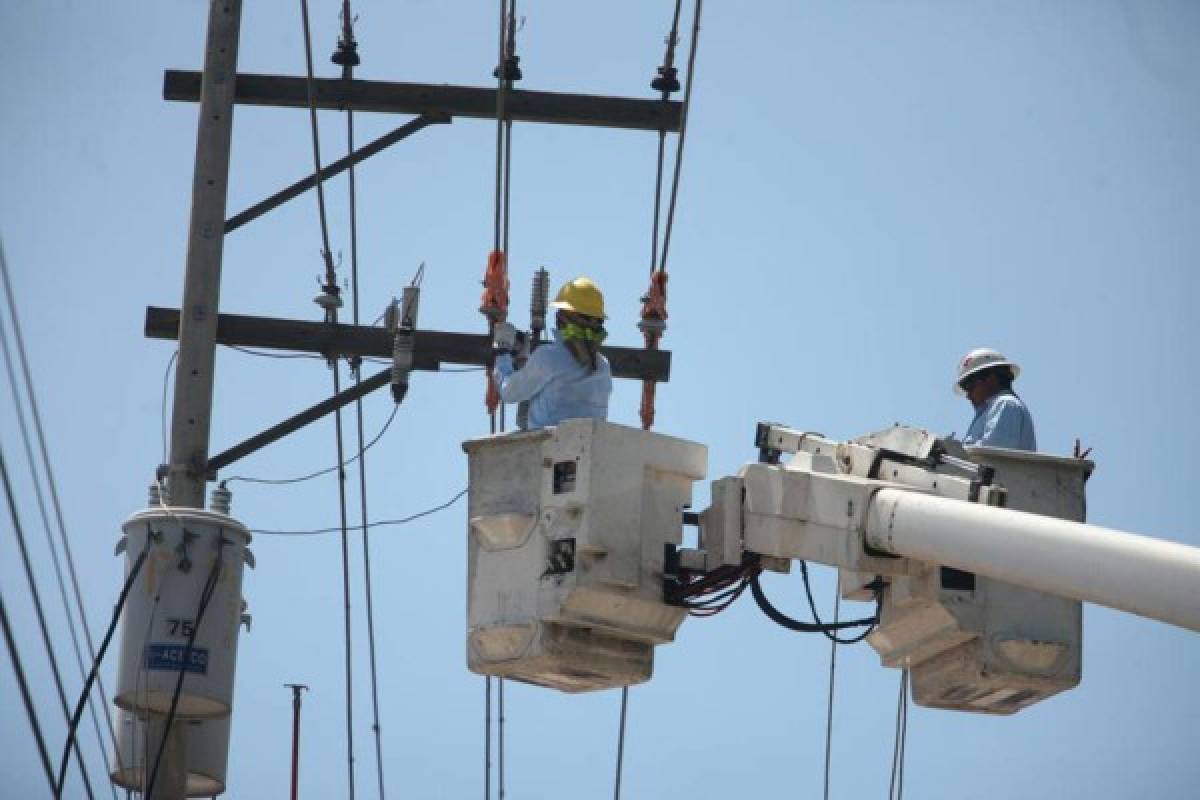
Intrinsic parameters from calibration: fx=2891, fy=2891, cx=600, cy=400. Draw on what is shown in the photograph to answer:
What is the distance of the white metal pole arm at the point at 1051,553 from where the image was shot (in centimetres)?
1080

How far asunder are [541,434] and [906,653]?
6.67 ft

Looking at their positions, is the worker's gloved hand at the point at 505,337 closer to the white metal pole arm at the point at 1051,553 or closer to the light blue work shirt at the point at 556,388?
the light blue work shirt at the point at 556,388

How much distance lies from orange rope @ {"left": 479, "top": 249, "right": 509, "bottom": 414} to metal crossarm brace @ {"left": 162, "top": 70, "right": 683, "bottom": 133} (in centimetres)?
385

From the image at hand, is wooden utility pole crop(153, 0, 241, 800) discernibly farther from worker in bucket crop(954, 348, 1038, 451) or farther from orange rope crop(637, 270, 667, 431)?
worker in bucket crop(954, 348, 1038, 451)

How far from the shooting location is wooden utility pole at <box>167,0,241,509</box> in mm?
16703

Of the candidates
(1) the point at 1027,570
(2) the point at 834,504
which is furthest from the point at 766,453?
(1) the point at 1027,570

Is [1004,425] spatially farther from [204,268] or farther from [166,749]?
[204,268]

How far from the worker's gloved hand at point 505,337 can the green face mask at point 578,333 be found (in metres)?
0.34

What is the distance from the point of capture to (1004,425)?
14211mm

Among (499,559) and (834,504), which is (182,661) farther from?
(834,504)

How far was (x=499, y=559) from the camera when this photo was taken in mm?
13867

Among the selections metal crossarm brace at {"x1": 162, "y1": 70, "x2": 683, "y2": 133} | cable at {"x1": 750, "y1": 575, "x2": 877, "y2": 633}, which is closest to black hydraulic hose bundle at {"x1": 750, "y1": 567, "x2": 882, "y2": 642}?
cable at {"x1": 750, "y1": 575, "x2": 877, "y2": 633}

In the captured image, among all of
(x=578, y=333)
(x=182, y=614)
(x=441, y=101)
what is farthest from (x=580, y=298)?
(x=441, y=101)

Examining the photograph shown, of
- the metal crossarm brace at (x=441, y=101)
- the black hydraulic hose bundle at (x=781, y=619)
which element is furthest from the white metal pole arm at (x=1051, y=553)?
the metal crossarm brace at (x=441, y=101)
